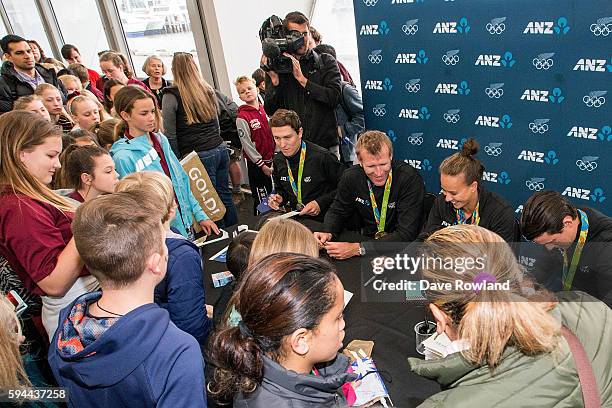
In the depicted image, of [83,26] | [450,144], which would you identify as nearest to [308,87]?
[450,144]

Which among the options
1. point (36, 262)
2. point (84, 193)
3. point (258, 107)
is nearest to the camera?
point (36, 262)

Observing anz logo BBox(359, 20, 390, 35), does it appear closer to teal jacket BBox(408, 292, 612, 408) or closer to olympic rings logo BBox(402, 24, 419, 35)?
olympic rings logo BBox(402, 24, 419, 35)

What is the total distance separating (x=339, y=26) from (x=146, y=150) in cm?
398

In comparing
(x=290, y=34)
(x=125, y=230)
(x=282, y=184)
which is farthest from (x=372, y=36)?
(x=125, y=230)

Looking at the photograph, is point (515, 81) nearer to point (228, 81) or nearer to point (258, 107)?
point (258, 107)

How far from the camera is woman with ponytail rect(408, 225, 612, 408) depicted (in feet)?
3.69

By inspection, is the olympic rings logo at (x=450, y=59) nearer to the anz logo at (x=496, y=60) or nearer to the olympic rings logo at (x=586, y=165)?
the anz logo at (x=496, y=60)

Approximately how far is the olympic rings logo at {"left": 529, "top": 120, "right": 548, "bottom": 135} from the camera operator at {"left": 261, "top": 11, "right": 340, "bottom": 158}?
146 centimetres

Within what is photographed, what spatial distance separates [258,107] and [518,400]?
3.71 metres

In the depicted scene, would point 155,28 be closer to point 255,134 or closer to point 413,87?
point 255,134

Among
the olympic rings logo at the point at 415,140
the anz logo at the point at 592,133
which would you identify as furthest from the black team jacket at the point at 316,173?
the anz logo at the point at 592,133

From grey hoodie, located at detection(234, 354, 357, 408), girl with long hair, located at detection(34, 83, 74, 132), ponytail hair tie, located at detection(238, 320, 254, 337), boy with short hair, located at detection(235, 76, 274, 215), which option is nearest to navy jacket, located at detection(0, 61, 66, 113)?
girl with long hair, located at detection(34, 83, 74, 132)

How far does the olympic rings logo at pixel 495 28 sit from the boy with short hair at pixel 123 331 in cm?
271

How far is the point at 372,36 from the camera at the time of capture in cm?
368
